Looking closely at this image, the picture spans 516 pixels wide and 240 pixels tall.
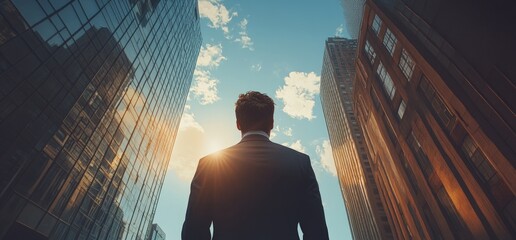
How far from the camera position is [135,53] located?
88.4ft

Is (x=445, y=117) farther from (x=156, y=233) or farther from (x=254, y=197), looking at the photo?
(x=156, y=233)

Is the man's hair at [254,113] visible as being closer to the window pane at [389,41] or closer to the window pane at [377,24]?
the window pane at [389,41]

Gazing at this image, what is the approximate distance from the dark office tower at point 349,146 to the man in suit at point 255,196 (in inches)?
2367

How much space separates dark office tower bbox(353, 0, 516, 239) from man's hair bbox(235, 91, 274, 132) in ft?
49.8

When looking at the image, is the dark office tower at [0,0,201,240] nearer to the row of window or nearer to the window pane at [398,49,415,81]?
the row of window

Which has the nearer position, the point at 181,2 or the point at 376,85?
the point at 376,85

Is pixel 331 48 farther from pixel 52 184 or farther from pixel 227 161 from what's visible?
pixel 227 161

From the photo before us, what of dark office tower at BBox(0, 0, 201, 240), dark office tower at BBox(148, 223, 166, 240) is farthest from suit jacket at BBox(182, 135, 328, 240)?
dark office tower at BBox(148, 223, 166, 240)

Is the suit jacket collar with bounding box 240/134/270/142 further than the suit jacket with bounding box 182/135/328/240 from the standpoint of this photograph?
Yes

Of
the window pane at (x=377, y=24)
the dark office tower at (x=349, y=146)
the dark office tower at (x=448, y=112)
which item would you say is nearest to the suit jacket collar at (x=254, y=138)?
the dark office tower at (x=448, y=112)

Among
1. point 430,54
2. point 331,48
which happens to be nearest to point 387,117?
point 430,54

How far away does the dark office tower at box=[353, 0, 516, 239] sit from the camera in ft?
44.6

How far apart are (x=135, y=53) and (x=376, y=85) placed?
25.8m

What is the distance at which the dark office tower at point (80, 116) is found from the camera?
14117mm
